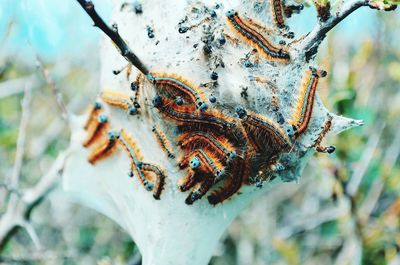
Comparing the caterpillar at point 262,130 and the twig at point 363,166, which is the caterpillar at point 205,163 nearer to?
the caterpillar at point 262,130

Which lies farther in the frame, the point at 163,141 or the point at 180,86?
the point at 163,141

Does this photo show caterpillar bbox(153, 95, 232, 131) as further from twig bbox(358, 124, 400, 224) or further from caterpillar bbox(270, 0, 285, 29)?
twig bbox(358, 124, 400, 224)

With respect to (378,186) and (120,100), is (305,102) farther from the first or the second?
(378,186)

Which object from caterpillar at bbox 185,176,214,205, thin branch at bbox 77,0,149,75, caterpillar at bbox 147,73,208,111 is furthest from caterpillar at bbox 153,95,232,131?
thin branch at bbox 77,0,149,75

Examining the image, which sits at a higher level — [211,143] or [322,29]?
[322,29]

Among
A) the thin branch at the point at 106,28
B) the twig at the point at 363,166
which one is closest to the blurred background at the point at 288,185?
the twig at the point at 363,166

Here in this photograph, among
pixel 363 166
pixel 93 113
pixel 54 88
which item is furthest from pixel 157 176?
pixel 363 166

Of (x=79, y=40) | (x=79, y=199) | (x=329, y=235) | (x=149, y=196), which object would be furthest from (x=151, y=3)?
(x=329, y=235)
